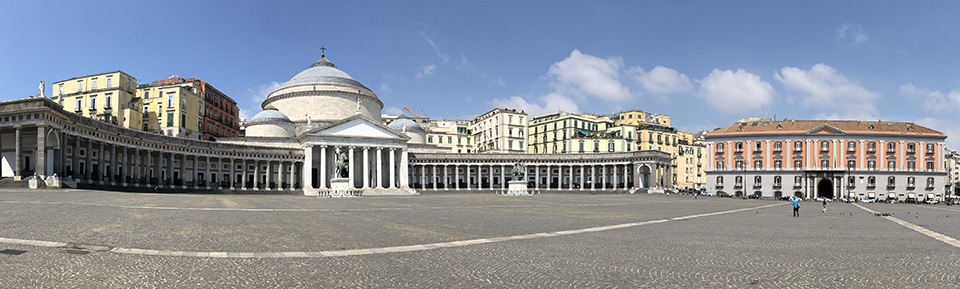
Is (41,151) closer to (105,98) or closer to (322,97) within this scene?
(105,98)

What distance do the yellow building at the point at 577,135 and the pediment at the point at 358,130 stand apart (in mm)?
41244

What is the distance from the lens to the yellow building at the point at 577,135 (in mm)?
113000

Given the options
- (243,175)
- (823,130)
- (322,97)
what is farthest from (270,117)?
(823,130)

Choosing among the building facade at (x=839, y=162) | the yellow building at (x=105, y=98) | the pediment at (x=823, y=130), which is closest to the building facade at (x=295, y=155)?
the yellow building at (x=105, y=98)

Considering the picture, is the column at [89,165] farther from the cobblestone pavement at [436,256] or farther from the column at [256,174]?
the cobblestone pavement at [436,256]

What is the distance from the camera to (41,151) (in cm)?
4522

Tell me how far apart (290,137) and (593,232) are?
78.4 meters

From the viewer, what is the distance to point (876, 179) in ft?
283

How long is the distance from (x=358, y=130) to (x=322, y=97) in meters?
15.7

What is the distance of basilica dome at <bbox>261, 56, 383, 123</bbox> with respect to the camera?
94312mm

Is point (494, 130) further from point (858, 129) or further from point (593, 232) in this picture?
point (593, 232)

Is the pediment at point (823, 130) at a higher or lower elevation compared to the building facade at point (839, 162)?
higher

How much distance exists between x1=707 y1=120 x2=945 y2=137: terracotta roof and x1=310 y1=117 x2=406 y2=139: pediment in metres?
50.1

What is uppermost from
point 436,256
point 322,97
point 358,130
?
point 322,97
